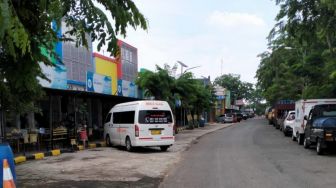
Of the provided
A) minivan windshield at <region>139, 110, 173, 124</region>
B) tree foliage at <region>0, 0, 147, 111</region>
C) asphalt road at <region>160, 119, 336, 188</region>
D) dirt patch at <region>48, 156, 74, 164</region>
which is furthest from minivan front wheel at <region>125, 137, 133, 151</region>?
tree foliage at <region>0, 0, 147, 111</region>

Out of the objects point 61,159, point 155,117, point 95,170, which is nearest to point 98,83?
point 155,117

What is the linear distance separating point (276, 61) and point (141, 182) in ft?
143

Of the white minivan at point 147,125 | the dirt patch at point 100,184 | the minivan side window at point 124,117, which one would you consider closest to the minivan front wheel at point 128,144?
the white minivan at point 147,125

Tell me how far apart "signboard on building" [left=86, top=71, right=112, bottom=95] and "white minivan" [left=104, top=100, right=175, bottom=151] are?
4.41 meters

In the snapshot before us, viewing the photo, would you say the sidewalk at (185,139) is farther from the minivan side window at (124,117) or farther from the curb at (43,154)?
the curb at (43,154)

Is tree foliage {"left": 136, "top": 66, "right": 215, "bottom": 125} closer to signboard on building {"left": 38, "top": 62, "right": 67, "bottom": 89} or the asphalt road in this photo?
signboard on building {"left": 38, "top": 62, "right": 67, "bottom": 89}

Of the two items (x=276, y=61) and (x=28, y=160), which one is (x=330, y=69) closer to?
(x=28, y=160)

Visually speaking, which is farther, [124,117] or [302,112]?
[302,112]

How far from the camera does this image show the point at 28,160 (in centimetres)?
1731

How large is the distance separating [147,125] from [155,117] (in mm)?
566

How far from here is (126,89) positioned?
31016 millimetres

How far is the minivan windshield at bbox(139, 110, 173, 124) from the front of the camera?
65.8 feet

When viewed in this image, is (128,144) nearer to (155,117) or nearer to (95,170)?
(155,117)

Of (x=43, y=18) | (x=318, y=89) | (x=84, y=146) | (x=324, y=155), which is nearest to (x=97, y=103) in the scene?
(x=84, y=146)
